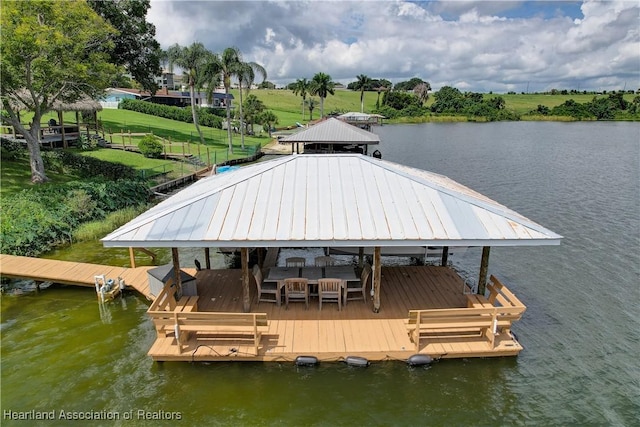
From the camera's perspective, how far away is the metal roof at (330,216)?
29.5ft

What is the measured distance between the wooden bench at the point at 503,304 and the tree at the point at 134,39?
3241 centimetres

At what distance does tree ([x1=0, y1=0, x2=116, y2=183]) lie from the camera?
18562 mm

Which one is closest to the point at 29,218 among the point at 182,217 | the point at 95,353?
the point at 95,353

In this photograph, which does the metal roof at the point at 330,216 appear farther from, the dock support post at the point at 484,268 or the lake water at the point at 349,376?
the lake water at the point at 349,376

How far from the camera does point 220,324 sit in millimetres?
9359

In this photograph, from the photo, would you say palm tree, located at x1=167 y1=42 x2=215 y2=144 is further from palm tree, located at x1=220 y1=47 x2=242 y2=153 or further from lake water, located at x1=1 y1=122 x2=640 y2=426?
lake water, located at x1=1 y1=122 x2=640 y2=426

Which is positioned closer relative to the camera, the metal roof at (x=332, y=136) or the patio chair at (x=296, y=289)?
the patio chair at (x=296, y=289)

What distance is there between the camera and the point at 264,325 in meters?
9.32

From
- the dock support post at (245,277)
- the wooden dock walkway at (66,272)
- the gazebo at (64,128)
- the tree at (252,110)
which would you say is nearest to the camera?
the dock support post at (245,277)

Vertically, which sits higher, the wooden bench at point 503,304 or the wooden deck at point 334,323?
the wooden bench at point 503,304

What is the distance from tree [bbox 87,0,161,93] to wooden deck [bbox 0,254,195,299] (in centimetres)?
2328

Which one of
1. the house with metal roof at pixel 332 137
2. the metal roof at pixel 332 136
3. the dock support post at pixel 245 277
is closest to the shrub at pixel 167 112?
the house with metal roof at pixel 332 137

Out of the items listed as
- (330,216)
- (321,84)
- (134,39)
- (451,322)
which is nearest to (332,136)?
(330,216)

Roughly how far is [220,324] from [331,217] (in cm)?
358
